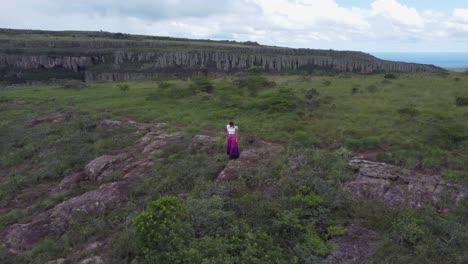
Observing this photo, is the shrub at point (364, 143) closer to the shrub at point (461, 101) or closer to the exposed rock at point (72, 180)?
the shrub at point (461, 101)

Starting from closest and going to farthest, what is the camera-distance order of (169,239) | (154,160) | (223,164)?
1. (169,239)
2. (223,164)
3. (154,160)

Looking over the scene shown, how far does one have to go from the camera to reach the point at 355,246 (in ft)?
25.2

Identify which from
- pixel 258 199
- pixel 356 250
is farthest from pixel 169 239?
pixel 356 250

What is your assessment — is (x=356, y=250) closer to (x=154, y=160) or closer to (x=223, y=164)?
(x=223, y=164)

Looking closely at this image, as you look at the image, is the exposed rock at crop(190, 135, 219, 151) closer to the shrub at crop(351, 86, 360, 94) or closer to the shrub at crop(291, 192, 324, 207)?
the shrub at crop(291, 192, 324, 207)

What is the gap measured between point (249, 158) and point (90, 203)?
4.52 metres

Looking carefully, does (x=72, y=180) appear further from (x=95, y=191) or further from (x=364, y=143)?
(x=364, y=143)

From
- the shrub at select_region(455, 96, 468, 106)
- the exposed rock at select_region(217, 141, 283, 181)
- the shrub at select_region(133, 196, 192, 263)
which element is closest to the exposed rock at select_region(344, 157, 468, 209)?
the exposed rock at select_region(217, 141, 283, 181)

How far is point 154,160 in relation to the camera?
12602mm

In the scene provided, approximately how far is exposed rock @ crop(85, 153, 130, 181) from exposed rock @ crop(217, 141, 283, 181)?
398cm

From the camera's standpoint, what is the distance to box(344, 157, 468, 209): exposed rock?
29.2ft

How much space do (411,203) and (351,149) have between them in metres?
3.17

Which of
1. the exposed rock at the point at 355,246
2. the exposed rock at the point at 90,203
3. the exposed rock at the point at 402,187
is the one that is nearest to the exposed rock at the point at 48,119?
the exposed rock at the point at 90,203

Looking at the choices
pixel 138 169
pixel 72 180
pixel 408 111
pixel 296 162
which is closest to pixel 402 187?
pixel 296 162
